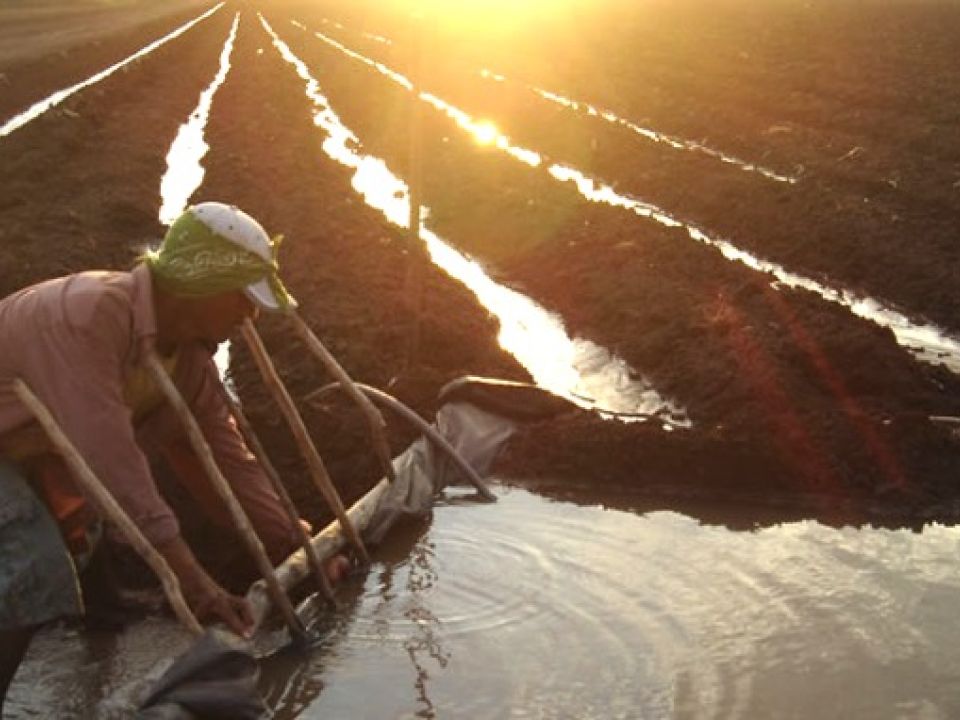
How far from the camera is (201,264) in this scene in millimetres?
3732

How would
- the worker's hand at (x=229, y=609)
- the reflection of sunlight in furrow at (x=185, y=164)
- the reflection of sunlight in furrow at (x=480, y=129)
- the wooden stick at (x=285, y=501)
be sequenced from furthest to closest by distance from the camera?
the reflection of sunlight in furrow at (x=480, y=129) < the reflection of sunlight in furrow at (x=185, y=164) < the wooden stick at (x=285, y=501) < the worker's hand at (x=229, y=609)

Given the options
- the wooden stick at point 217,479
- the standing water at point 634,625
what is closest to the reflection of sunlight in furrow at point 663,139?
the standing water at point 634,625

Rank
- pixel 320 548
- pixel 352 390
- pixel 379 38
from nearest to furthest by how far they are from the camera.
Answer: pixel 320 548
pixel 352 390
pixel 379 38

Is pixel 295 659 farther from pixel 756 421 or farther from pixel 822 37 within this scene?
pixel 822 37

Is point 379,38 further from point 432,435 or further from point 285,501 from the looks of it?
point 285,501

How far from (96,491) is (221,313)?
2.15 ft

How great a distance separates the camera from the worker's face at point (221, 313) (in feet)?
12.5

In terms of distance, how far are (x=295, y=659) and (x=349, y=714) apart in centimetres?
42

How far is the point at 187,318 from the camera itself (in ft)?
12.5

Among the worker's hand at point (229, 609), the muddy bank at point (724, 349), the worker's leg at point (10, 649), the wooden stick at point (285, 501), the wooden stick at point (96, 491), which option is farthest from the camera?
the muddy bank at point (724, 349)

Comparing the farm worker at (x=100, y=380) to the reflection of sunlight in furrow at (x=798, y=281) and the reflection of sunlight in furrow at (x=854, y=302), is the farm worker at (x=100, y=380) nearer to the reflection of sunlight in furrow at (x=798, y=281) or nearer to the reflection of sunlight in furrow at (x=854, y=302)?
the reflection of sunlight in furrow at (x=798, y=281)

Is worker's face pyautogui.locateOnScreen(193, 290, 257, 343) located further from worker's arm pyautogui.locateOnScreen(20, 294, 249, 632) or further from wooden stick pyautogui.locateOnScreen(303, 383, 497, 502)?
wooden stick pyautogui.locateOnScreen(303, 383, 497, 502)

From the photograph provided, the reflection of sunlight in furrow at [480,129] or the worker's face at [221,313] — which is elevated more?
the worker's face at [221,313]

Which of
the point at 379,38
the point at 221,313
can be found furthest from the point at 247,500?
the point at 379,38
